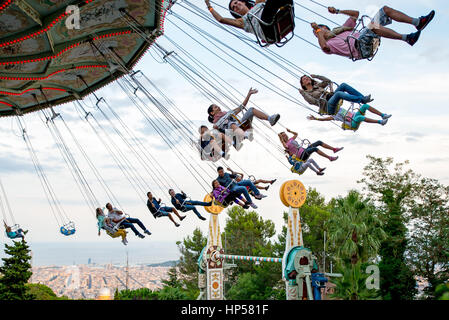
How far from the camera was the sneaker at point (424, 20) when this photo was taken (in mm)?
6427

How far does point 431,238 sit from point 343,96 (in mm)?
20850

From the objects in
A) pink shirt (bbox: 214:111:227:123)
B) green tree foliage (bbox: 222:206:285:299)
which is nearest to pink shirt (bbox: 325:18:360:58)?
pink shirt (bbox: 214:111:227:123)

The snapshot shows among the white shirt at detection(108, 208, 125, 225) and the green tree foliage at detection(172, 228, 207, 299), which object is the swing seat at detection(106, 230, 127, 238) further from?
the green tree foliage at detection(172, 228, 207, 299)

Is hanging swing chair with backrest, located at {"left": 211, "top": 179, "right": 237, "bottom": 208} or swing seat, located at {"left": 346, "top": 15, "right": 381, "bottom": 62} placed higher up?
swing seat, located at {"left": 346, "top": 15, "right": 381, "bottom": 62}

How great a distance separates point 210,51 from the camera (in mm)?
11117

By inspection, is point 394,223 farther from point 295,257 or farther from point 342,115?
point 342,115

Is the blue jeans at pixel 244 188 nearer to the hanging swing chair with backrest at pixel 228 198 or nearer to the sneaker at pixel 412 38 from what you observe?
the hanging swing chair with backrest at pixel 228 198

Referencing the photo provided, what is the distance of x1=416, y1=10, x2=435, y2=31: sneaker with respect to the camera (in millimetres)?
6427

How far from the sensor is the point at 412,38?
684cm

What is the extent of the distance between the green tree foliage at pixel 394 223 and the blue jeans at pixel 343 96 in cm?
1908

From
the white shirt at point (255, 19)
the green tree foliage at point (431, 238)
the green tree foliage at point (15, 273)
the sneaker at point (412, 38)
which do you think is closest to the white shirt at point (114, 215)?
the white shirt at point (255, 19)

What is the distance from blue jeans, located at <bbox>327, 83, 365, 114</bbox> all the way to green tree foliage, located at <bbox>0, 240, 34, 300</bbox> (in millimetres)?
20013

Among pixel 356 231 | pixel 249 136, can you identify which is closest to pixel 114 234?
pixel 249 136
